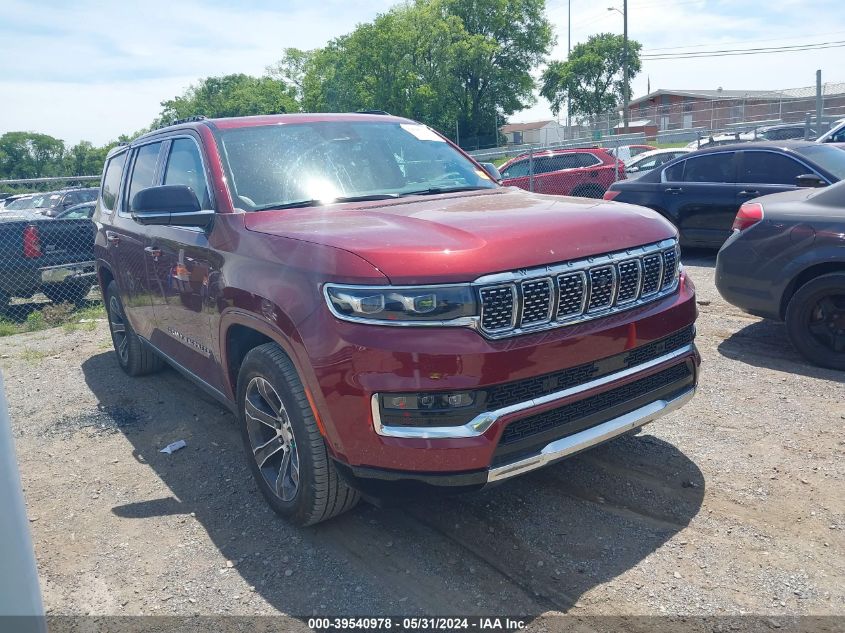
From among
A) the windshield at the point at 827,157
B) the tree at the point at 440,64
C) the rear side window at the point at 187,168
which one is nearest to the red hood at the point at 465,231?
the rear side window at the point at 187,168

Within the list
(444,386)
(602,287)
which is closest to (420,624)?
(444,386)

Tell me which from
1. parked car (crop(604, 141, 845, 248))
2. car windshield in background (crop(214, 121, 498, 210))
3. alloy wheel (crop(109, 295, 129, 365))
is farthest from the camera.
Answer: parked car (crop(604, 141, 845, 248))

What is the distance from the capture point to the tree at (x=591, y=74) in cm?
7100

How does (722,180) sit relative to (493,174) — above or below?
below

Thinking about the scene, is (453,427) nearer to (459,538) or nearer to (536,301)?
(536,301)

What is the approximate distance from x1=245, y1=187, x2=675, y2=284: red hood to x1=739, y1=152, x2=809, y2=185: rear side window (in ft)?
19.3

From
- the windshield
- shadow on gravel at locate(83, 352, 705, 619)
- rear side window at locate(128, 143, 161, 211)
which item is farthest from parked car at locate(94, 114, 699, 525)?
the windshield

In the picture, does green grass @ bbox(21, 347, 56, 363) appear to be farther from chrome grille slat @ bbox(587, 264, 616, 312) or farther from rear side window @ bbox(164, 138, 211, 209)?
chrome grille slat @ bbox(587, 264, 616, 312)

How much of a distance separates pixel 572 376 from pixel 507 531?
891 mm

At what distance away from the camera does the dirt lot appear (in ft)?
9.48

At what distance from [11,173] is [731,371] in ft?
239

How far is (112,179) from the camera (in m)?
6.04

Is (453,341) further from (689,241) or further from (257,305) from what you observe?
(689,241)

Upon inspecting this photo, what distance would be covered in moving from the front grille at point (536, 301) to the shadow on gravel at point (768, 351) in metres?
3.23
